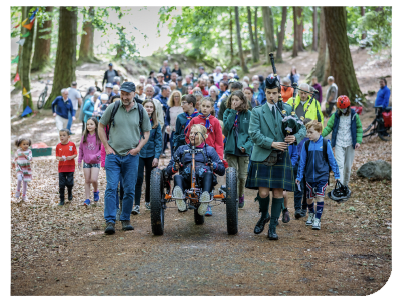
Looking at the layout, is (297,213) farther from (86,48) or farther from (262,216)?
(86,48)

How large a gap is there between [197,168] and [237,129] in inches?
63.7

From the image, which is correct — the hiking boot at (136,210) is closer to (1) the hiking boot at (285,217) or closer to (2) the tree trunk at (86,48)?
(1) the hiking boot at (285,217)

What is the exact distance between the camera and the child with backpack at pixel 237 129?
724 centimetres

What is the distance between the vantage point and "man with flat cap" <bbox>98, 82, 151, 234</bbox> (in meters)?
6.19

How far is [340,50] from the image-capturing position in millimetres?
16219

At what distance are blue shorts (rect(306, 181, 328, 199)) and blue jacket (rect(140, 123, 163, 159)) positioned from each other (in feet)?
8.35

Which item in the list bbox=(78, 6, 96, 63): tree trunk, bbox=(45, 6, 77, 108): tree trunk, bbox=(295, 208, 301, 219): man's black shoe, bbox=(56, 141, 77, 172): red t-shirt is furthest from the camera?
bbox=(78, 6, 96, 63): tree trunk

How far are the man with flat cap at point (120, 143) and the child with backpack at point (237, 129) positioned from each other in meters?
1.67

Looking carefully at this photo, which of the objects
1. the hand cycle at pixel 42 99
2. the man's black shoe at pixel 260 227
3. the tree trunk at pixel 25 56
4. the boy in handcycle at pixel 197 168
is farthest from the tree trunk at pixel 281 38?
the man's black shoe at pixel 260 227

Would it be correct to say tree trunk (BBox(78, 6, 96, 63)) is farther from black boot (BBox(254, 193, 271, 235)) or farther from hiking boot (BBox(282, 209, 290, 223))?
black boot (BBox(254, 193, 271, 235))

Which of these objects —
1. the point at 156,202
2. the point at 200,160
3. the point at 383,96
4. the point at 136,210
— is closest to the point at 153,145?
the point at 136,210

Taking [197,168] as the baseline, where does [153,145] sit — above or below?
above

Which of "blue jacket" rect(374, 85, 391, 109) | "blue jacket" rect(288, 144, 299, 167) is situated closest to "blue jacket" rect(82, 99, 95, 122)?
"blue jacket" rect(288, 144, 299, 167)

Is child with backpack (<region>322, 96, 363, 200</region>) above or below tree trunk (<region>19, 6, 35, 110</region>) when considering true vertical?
below
